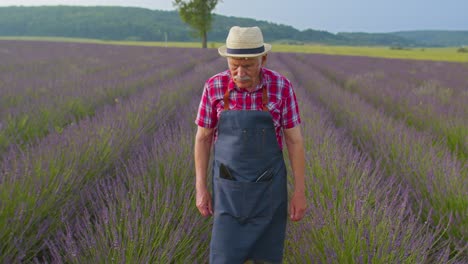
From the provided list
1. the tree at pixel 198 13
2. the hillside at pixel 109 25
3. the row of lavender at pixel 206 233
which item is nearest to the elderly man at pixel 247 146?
the row of lavender at pixel 206 233

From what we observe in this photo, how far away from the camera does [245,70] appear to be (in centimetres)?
144

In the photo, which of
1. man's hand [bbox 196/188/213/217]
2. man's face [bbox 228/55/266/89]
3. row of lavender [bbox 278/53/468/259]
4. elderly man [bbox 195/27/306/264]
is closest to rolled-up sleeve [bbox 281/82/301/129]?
elderly man [bbox 195/27/306/264]

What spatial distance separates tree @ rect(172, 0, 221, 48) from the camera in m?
42.3

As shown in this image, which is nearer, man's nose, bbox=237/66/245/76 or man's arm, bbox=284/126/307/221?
man's nose, bbox=237/66/245/76

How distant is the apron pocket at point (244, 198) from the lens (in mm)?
1499

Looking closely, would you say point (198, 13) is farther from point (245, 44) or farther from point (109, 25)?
point (109, 25)

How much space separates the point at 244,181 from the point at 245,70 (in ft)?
1.39

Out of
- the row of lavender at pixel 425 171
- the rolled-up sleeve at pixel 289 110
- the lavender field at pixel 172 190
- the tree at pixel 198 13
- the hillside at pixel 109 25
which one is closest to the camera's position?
the rolled-up sleeve at pixel 289 110

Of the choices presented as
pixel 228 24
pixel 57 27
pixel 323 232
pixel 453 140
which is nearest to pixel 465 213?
pixel 323 232

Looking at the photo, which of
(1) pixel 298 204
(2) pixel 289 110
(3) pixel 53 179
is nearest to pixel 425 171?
(1) pixel 298 204

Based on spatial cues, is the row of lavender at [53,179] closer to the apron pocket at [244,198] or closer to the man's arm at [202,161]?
the man's arm at [202,161]

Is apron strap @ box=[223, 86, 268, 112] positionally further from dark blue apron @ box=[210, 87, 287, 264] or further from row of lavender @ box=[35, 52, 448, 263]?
row of lavender @ box=[35, 52, 448, 263]

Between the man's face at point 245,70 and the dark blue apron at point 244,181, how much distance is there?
0.08m

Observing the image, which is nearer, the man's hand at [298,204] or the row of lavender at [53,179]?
the man's hand at [298,204]
